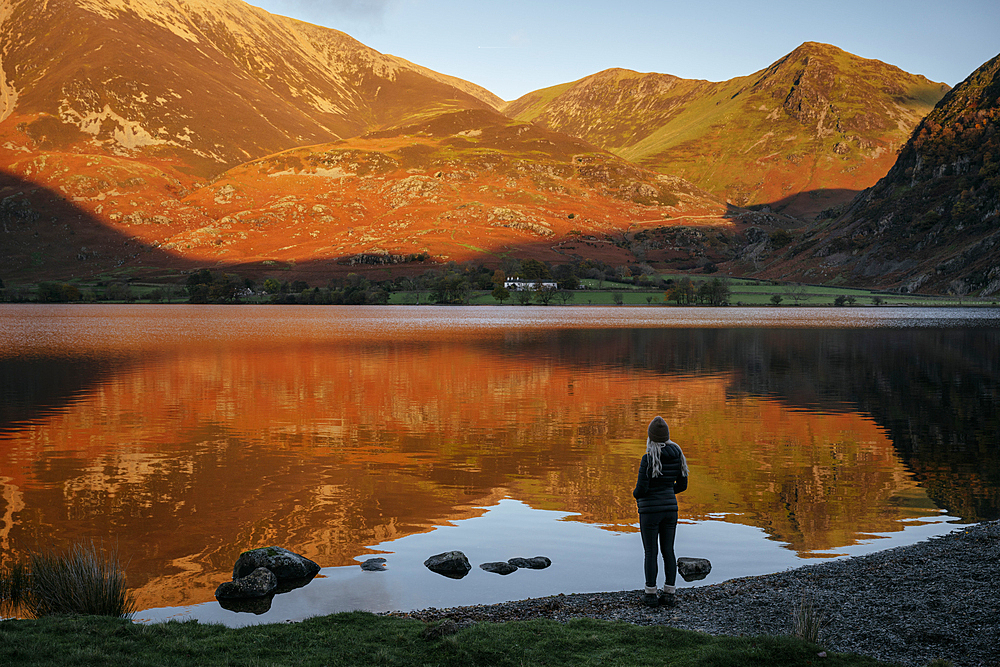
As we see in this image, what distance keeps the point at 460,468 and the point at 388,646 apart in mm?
16699

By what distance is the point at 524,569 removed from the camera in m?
17.4

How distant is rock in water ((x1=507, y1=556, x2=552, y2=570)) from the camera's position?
17516 millimetres

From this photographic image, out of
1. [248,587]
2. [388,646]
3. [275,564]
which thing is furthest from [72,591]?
[388,646]

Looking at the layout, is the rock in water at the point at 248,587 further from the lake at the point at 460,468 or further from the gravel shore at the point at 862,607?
the gravel shore at the point at 862,607

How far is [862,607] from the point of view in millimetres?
13453

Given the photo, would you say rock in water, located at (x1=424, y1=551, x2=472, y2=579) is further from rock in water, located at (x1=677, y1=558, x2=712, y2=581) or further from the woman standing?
rock in water, located at (x1=677, y1=558, x2=712, y2=581)

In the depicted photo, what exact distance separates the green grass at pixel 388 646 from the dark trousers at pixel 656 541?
2.07 metres

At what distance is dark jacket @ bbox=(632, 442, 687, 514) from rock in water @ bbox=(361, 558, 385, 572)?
639 cm

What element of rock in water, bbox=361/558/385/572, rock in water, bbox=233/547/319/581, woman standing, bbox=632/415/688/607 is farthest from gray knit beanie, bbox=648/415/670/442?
rock in water, bbox=233/547/319/581

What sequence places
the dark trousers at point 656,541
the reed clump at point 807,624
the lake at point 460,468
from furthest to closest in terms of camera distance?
1. the lake at point 460,468
2. the dark trousers at point 656,541
3. the reed clump at point 807,624

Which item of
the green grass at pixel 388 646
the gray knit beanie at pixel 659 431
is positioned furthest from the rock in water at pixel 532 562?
the gray knit beanie at pixel 659 431

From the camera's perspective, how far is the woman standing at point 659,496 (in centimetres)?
1408

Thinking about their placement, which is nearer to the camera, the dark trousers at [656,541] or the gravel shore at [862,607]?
the gravel shore at [862,607]

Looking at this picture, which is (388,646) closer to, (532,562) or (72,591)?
(72,591)
